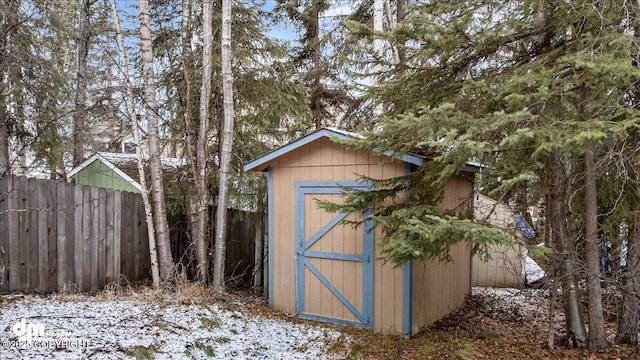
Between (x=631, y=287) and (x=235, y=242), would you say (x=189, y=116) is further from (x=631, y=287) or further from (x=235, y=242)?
(x=631, y=287)

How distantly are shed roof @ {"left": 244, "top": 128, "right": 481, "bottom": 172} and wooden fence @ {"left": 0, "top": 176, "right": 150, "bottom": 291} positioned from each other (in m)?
2.10

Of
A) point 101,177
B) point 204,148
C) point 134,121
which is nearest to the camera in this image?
point 134,121

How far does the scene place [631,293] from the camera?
151 inches

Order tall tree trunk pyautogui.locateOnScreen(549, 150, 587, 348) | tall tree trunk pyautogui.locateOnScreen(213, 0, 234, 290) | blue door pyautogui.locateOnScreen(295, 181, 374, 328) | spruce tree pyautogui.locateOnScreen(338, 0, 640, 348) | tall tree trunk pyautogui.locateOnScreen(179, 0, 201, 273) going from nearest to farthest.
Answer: spruce tree pyautogui.locateOnScreen(338, 0, 640, 348) → tall tree trunk pyautogui.locateOnScreen(549, 150, 587, 348) → blue door pyautogui.locateOnScreen(295, 181, 374, 328) → tall tree trunk pyautogui.locateOnScreen(213, 0, 234, 290) → tall tree trunk pyautogui.locateOnScreen(179, 0, 201, 273)

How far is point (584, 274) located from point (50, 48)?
27.3 feet

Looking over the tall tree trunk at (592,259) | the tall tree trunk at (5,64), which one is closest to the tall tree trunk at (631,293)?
the tall tree trunk at (592,259)

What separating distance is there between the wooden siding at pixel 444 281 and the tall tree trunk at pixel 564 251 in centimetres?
81

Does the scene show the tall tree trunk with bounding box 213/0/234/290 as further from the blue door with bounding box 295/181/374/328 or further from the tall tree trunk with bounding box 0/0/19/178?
Answer: the tall tree trunk with bounding box 0/0/19/178

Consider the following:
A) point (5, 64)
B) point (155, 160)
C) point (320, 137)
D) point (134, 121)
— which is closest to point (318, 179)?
point (320, 137)

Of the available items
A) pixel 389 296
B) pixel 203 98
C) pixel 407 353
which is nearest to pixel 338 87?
pixel 203 98

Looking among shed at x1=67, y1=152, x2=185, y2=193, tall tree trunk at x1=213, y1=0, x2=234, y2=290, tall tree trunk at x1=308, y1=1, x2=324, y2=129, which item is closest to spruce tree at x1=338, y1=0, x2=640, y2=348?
tall tree trunk at x1=213, y1=0, x2=234, y2=290

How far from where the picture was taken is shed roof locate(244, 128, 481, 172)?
4.34m

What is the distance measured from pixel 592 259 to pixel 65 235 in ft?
19.5

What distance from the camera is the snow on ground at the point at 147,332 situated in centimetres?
329
